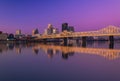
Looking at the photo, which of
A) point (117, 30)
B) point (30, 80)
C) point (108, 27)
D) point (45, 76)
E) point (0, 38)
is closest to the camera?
point (30, 80)

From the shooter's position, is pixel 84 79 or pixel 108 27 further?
pixel 108 27

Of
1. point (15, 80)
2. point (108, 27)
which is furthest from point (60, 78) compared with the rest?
point (108, 27)

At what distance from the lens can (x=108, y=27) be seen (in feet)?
269

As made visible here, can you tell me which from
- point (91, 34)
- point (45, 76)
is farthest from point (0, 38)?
point (45, 76)

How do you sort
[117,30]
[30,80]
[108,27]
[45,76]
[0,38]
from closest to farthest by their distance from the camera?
[30,80] → [45,76] → [117,30] → [108,27] → [0,38]

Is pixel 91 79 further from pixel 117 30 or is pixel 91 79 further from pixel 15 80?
pixel 117 30

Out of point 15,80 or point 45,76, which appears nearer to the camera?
point 15,80

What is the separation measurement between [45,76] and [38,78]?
780 millimetres

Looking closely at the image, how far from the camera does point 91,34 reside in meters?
78.3

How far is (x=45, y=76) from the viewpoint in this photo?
13.1m

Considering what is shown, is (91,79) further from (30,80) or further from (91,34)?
(91,34)

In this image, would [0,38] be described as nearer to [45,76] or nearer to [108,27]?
[108,27]

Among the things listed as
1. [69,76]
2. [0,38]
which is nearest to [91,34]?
[69,76]

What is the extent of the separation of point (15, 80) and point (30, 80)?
2.90ft
